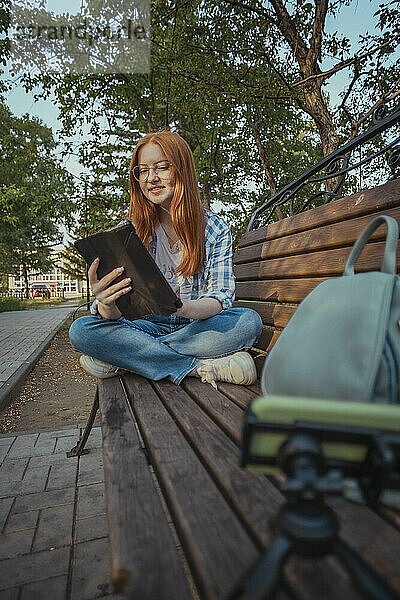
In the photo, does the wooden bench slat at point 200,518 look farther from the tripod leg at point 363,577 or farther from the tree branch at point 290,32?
the tree branch at point 290,32

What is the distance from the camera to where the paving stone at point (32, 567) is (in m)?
1.66

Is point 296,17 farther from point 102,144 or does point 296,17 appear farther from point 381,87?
point 102,144

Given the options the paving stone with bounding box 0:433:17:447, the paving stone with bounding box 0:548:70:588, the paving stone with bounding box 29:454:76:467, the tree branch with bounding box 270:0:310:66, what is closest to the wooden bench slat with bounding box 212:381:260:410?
the paving stone with bounding box 0:548:70:588

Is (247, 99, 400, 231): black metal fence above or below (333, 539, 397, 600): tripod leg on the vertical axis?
above

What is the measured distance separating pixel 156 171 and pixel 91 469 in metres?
1.69

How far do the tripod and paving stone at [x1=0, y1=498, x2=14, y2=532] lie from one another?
1.83 m

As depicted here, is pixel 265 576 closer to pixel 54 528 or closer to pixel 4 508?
pixel 54 528

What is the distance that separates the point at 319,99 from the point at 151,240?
15.3 feet

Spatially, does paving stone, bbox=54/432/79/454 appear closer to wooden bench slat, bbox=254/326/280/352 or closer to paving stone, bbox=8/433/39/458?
paving stone, bbox=8/433/39/458

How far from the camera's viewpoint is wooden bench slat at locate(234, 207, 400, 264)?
1697 millimetres

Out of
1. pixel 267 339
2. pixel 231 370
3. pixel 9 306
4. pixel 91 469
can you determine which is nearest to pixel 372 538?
pixel 231 370

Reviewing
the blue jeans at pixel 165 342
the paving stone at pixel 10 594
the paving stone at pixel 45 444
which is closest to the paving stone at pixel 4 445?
the paving stone at pixel 45 444

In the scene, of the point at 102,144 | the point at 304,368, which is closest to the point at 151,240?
the point at 304,368

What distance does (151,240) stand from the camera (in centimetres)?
255
